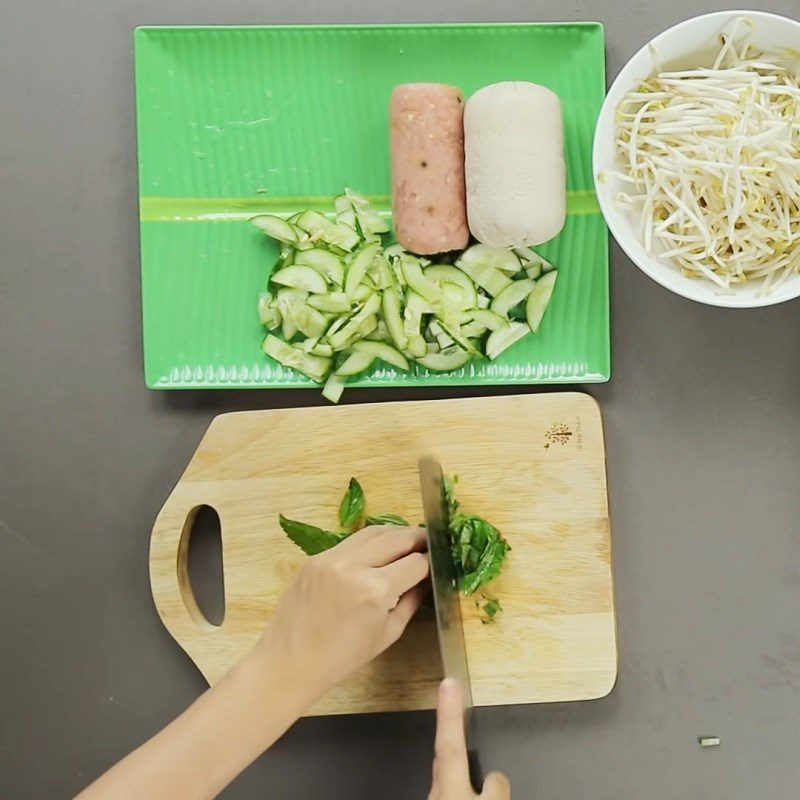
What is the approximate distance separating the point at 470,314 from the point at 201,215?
1.45ft

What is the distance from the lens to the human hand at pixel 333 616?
1036 millimetres

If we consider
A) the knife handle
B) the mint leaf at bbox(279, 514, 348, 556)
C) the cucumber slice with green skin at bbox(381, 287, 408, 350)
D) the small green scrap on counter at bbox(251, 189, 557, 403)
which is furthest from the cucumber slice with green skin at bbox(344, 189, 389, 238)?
the knife handle

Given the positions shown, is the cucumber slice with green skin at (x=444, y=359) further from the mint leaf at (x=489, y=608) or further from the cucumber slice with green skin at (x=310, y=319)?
the mint leaf at (x=489, y=608)

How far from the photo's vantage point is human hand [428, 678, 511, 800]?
106 cm

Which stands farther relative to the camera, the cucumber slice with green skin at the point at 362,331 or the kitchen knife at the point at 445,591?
the cucumber slice with green skin at the point at 362,331

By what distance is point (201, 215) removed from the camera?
4.20 ft

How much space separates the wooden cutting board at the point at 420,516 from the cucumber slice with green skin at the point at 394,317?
0.11 metres

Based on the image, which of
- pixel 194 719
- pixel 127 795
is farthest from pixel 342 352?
pixel 127 795

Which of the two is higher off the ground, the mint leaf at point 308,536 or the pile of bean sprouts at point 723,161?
the pile of bean sprouts at point 723,161

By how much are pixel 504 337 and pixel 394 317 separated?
169mm

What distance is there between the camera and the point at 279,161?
1.28 metres

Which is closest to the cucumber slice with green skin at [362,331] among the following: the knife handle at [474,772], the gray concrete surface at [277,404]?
the gray concrete surface at [277,404]

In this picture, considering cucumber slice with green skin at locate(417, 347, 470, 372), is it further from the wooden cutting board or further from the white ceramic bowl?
the white ceramic bowl

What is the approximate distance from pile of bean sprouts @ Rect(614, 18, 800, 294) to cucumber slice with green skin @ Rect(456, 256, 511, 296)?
0.21 meters
